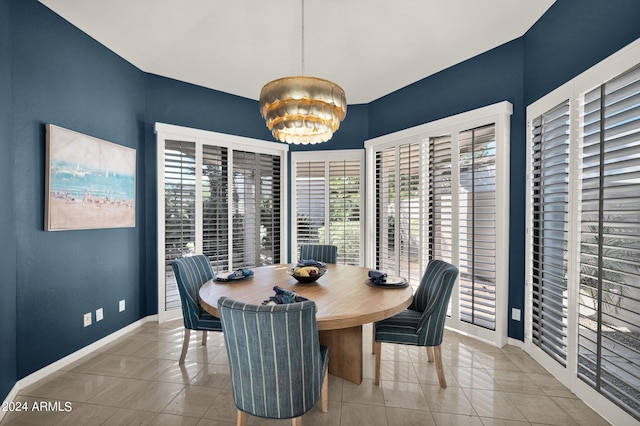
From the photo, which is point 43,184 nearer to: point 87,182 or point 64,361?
point 87,182

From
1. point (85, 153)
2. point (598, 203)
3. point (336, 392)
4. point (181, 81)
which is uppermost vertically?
point (181, 81)

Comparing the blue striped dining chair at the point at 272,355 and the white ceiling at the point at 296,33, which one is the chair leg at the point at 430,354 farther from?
the white ceiling at the point at 296,33

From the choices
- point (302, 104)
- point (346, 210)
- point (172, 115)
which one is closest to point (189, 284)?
point (302, 104)

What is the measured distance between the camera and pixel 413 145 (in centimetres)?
361

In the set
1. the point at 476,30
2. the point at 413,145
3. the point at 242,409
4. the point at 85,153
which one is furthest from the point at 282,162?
the point at 242,409

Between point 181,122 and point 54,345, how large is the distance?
2.54 m

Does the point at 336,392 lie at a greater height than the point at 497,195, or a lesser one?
lesser

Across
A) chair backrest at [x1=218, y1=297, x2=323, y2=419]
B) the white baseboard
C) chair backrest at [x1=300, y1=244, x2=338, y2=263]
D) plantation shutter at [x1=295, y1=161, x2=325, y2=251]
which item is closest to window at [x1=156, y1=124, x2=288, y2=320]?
plantation shutter at [x1=295, y1=161, x2=325, y2=251]

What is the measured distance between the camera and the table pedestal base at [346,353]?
2.22 m

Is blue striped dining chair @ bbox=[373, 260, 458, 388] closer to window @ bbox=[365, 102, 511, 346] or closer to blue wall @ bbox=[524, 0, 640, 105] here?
window @ bbox=[365, 102, 511, 346]

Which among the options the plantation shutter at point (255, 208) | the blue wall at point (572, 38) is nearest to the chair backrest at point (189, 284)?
the plantation shutter at point (255, 208)

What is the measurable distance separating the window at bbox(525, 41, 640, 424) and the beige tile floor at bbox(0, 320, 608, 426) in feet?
0.87

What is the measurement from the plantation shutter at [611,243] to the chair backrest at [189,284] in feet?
8.95

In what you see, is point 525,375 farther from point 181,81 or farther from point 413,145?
point 181,81
